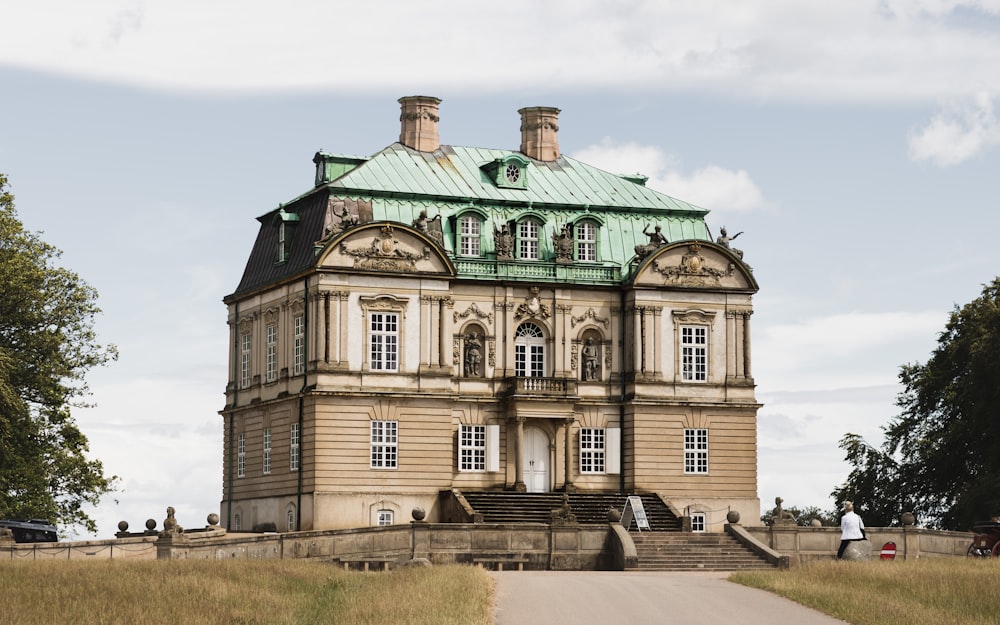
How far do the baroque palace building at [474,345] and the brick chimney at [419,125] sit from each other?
9cm

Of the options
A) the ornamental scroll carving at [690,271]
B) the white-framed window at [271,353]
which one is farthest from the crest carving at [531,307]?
the white-framed window at [271,353]

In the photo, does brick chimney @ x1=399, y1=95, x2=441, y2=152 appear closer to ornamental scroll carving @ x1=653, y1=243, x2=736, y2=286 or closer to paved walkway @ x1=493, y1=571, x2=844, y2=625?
ornamental scroll carving @ x1=653, y1=243, x2=736, y2=286

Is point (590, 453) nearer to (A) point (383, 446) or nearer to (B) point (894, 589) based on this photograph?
(A) point (383, 446)

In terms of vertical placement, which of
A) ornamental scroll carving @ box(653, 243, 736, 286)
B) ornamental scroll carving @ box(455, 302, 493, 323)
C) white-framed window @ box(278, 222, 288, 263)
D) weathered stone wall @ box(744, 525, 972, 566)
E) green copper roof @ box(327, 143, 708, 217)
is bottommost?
weathered stone wall @ box(744, 525, 972, 566)

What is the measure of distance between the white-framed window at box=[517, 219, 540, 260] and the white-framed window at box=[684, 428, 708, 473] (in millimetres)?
8890

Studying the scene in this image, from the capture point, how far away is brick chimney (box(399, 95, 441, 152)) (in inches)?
2958

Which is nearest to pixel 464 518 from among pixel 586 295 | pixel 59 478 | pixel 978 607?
pixel 586 295

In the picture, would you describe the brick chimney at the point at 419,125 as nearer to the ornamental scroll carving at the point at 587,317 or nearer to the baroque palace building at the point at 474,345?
the baroque palace building at the point at 474,345

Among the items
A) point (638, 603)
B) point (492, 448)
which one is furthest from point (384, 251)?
point (638, 603)

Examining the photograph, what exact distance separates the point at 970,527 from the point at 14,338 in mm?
37307

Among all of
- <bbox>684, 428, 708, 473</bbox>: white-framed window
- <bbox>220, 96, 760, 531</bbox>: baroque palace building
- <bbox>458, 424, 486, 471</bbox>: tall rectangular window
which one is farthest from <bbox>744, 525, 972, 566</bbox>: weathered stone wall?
<bbox>458, 424, 486, 471</bbox>: tall rectangular window

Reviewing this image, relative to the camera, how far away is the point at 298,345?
2729 inches

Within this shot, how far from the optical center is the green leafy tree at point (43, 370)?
69.2m

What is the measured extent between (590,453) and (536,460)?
2234 millimetres
